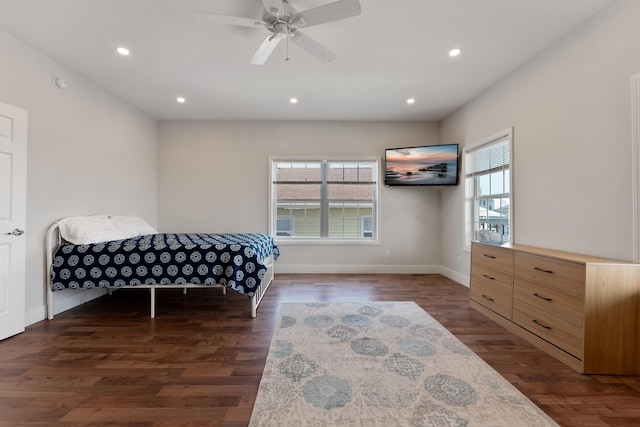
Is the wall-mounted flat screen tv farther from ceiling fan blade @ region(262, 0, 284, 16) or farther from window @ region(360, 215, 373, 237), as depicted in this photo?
ceiling fan blade @ region(262, 0, 284, 16)

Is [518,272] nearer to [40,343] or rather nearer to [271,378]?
[271,378]

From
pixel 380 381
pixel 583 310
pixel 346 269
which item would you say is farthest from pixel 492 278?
pixel 346 269

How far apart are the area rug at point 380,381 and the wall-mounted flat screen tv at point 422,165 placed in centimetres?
260

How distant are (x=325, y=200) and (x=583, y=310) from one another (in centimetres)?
383

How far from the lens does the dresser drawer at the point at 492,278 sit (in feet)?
8.86

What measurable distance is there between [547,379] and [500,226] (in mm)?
2194

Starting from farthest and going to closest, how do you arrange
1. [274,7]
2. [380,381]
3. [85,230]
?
1. [85,230]
2. [274,7]
3. [380,381]

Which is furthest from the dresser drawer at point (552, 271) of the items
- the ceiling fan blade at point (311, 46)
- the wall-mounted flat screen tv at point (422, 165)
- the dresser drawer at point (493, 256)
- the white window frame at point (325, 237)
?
the white window frame at point (325, 237)

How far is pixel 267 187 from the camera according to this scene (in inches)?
198

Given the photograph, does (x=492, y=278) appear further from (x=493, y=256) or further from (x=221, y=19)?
(x=221, y=19)

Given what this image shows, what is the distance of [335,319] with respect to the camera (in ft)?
9.46

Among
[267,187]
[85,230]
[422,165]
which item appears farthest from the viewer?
[267,187]

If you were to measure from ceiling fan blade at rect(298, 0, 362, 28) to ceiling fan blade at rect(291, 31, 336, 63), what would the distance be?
14cm

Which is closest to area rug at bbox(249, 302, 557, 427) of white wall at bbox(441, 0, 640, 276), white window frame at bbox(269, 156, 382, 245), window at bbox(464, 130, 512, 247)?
white wall at bbox(441, 0, 640, 276)
